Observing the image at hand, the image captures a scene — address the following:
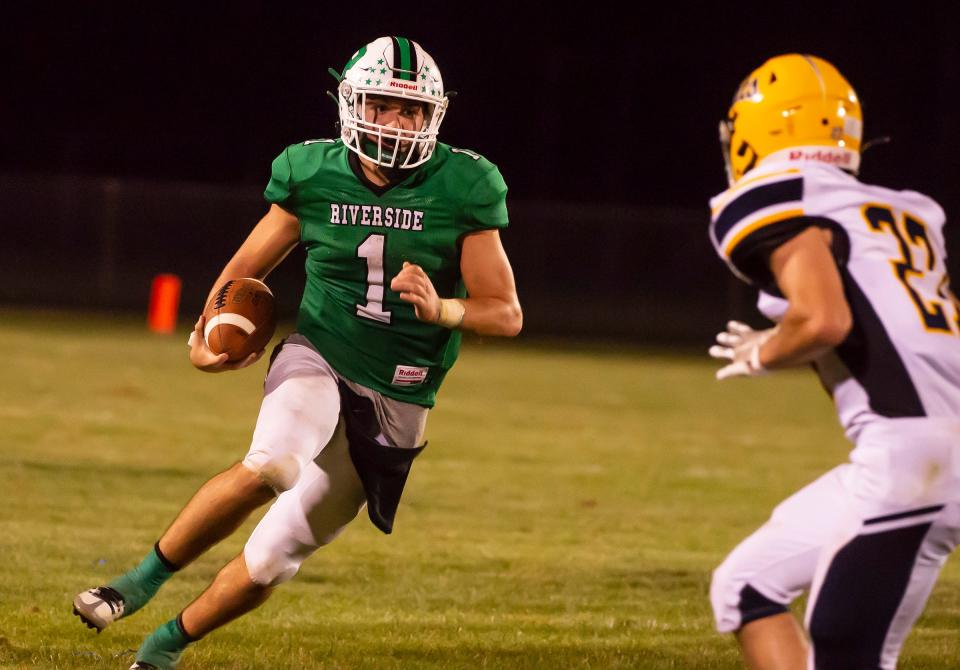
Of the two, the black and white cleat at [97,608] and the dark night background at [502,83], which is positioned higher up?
the black and white cleat at [97,608]

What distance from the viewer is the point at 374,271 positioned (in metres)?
4.54

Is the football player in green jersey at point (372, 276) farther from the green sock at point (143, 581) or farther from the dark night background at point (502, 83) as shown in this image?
the dark night background at point (502, 83)

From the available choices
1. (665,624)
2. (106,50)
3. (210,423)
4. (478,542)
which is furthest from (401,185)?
(106,50)

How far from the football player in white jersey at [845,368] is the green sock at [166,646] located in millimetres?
1666

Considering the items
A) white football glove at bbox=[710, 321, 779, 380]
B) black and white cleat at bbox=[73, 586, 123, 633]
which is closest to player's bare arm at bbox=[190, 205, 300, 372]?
black and white cleat at bbox=[73, 586, 123, 633]

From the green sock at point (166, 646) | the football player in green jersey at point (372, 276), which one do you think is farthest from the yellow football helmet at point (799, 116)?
the green sock at point (166, 646)

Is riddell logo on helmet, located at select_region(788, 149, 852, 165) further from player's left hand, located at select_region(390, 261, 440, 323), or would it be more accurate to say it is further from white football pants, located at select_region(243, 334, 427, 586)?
white football pants, located at select_region(243, 334, 427, 586)

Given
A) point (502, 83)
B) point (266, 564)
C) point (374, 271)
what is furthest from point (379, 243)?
point (502, 83)

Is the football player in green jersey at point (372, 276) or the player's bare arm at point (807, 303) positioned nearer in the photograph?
the player's bare arm at point (807, 303)

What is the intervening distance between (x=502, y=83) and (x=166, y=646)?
75.3 feet

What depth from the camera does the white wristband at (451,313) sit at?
4227mm

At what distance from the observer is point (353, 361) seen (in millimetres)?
4531

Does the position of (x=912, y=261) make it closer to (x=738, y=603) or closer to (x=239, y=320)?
(x=738, y=603)

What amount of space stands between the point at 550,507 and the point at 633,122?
19.1 m
